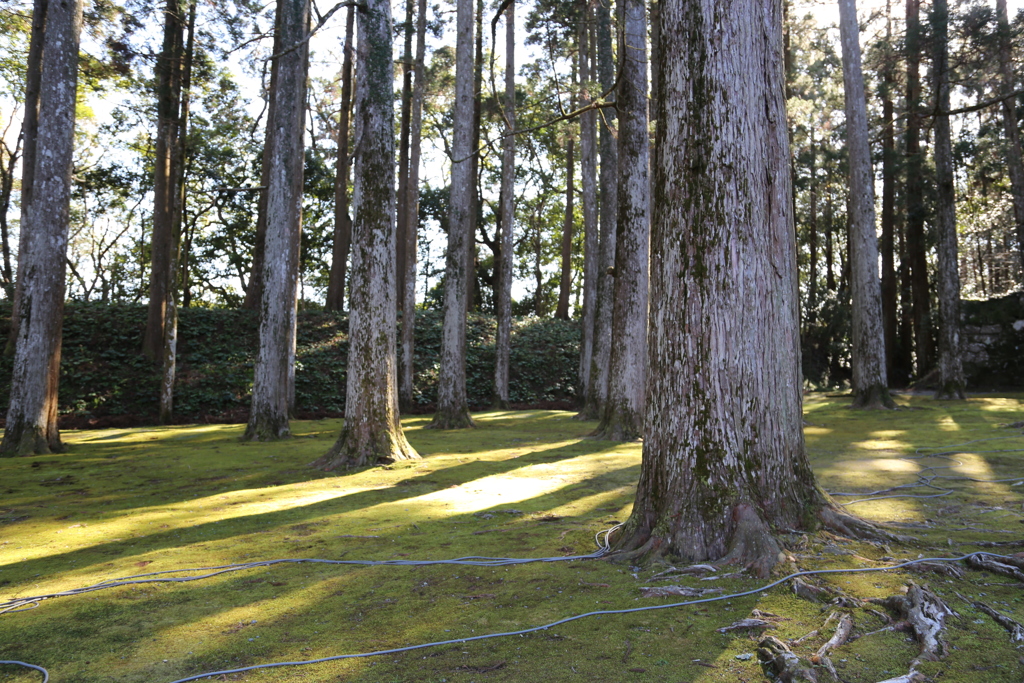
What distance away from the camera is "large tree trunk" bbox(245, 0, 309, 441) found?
9.50 meters

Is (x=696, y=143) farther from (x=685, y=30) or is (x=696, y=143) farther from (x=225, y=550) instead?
(x=225, y=550)

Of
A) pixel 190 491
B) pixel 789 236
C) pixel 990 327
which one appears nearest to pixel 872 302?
pixel 990 327

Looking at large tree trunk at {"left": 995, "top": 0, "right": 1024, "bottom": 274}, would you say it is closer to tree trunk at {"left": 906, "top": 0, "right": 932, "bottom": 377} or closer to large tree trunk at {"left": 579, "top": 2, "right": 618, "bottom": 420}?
tree trunk at {"left": 906, "top": 0, "right": 932, "bottom": 377}

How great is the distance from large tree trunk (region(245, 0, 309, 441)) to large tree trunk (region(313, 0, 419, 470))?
9.50 feet

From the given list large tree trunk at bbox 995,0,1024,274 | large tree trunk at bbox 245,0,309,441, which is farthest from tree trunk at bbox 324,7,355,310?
large tree trunk at bbox 995,0,1024,274

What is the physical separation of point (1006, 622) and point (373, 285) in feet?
19.4

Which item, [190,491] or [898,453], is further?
[898,453]

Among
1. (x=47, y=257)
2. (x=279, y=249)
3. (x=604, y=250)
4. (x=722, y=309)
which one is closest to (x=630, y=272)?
(x=604, y=250)

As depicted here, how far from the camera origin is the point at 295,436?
10.3 metres

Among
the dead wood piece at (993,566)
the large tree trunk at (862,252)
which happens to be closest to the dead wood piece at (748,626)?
the dead wood piece at (993,566)

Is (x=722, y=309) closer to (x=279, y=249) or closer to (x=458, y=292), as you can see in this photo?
(x=279, y=249)

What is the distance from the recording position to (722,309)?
3.26 metres

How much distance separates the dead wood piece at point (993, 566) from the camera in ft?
9.25

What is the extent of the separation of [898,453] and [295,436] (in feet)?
27.4
